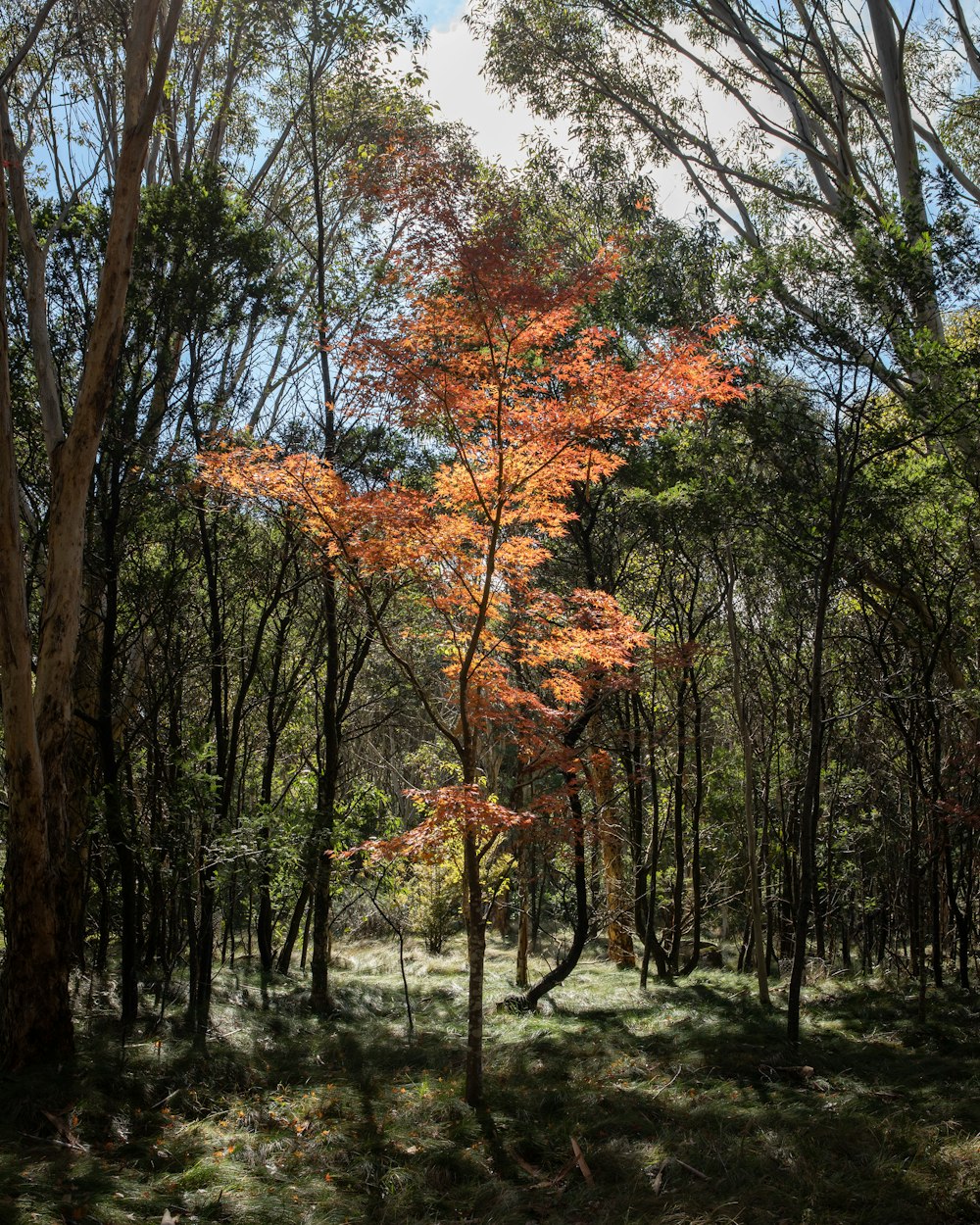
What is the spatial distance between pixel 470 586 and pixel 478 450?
3.31 feet

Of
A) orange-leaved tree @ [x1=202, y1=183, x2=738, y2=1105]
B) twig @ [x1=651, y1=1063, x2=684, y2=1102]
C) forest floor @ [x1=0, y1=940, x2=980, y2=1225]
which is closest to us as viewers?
forest floor @ [x1=0, y1=940, x2=980, y2=1225]

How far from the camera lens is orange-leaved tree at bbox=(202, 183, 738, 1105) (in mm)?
5555

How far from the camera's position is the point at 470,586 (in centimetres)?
651

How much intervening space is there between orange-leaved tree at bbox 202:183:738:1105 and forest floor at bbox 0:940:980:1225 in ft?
2.66

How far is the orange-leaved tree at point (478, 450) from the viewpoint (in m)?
5.55

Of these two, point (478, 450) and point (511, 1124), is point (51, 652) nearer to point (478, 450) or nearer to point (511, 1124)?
point (478, 450)

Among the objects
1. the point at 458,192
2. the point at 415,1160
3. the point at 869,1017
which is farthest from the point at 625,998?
the point at 458,192

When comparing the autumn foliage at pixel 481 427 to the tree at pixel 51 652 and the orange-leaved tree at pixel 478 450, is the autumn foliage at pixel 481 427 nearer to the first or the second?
the orange-leaved tree at pixel 478 450

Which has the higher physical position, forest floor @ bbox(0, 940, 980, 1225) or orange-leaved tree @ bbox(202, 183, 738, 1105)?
orange-leaved tree @ bbox(202, 183, 738, 1105)

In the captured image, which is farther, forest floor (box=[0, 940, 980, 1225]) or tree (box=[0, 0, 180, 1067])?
tree (box=[0, 0, 180, 1067])

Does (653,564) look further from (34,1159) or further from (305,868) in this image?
(34,1159)

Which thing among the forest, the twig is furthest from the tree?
the twig

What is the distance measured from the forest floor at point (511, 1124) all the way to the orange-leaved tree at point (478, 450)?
0.81 meters

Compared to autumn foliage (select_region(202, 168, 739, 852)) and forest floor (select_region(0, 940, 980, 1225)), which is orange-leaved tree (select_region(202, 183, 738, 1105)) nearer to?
autumn foliage (select_region(202, 168, 739, 852))
